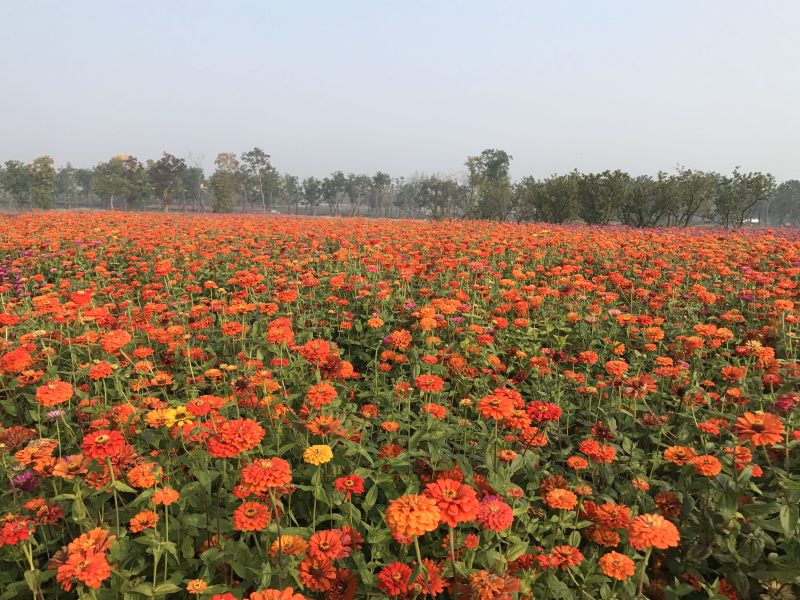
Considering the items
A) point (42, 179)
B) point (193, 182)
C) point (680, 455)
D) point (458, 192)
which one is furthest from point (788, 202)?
point (42, 179)

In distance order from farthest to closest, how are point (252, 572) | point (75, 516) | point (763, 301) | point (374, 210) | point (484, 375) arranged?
point (374, 210) < point (763, 301) < point (484, 375) < point (75, 516) < point (252, 572)

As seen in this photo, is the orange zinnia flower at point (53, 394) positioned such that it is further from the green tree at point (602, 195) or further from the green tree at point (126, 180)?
the green tree at point (126, 180)

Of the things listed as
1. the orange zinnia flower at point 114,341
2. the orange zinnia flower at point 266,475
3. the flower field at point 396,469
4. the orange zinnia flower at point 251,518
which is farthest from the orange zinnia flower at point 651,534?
the orange zinnia flower at point 114,341

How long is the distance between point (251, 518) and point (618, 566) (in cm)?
157

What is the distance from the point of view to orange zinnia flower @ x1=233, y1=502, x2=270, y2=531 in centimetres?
175

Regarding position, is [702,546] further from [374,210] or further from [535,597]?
[374,210]

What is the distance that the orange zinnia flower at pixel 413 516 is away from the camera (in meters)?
1.33

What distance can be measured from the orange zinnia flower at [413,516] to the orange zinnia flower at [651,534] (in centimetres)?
72

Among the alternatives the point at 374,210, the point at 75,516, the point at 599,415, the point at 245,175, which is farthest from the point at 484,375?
the point at 374,210

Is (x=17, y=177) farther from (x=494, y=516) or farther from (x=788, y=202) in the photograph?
(x=788, y=202)

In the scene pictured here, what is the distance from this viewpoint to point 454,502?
4.72 ft

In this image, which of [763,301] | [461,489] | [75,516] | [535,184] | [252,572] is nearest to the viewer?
[461,489]

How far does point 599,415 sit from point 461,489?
2476 mm

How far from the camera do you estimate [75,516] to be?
1.98 meters
